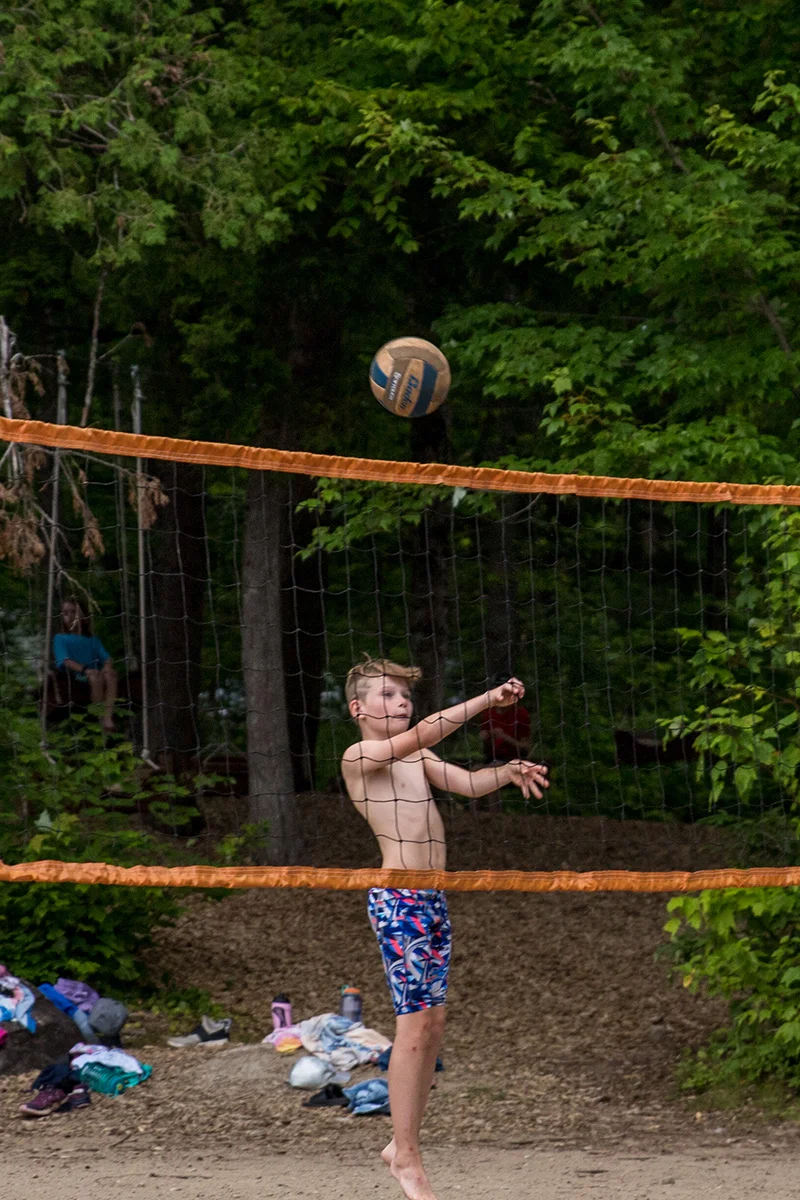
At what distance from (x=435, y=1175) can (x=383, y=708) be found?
2.08 m

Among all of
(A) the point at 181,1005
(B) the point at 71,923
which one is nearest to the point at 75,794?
(B) the point at 71,923

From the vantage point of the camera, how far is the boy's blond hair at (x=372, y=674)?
4422 millimetres

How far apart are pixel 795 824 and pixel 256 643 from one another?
18.2ft

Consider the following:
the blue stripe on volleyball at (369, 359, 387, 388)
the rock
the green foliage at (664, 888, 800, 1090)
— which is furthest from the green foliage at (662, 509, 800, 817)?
the rock

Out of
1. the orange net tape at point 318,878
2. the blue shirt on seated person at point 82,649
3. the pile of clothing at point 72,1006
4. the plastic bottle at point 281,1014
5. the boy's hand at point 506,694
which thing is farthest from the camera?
the blue shirt on seated person at point 82,649

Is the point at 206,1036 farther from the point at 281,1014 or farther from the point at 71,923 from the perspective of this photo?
the point at 71,923

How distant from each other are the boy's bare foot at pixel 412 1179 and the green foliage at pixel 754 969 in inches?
89.4

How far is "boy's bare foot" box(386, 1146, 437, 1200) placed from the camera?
14.2 feet

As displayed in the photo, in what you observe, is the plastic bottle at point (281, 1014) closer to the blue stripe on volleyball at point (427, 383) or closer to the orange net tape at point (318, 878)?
the orange net tape at point (318, 878)

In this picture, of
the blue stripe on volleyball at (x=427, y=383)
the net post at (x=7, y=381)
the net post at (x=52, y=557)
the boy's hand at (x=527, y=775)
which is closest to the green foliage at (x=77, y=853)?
the net post at (x=52, y=557)

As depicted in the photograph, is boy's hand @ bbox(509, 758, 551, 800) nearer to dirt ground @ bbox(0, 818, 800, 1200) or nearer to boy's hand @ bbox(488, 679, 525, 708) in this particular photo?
boy's hand @ bbox(488, 679, 525, 708)

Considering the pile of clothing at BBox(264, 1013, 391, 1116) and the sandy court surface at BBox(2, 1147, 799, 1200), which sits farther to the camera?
the pile of clothing at BBox(264, 1013, 391, 1116)

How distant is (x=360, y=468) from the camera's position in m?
4.88

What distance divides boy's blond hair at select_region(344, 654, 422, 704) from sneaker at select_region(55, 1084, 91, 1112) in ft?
9.21
